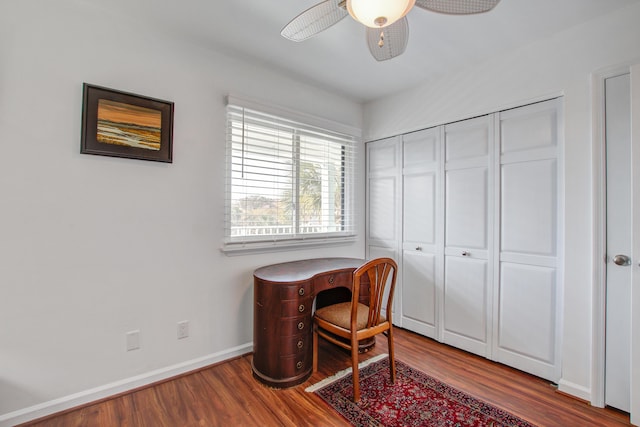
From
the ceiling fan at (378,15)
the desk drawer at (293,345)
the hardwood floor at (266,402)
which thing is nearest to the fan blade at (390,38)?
the ceiling fan at (378,15)

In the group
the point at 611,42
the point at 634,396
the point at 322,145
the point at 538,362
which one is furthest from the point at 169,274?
the point at 611,42

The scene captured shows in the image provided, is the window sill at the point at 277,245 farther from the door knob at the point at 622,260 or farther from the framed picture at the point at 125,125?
the door knob at the point at 622,260

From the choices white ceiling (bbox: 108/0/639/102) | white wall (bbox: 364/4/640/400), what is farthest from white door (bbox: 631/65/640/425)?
white ceiling (bbox: 108/0/639/102)

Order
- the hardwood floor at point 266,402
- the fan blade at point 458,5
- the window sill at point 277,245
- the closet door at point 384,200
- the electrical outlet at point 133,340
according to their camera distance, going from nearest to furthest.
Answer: the fan blade at point 458,5 < the hardwood floor at point 266,402 < the electrical outlet at point 133,340 < the window sill at point 277,245 < the closet door at point 384,200

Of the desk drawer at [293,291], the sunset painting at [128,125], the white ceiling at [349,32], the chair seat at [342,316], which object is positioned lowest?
the chair seat at [342,316]

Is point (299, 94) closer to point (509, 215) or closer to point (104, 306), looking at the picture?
point (509, 215)

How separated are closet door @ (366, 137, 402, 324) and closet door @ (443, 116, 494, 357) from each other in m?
0.53

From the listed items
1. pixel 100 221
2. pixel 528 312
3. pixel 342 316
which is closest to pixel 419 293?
pixel 528 312

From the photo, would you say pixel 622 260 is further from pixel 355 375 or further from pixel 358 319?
pixel 355 375

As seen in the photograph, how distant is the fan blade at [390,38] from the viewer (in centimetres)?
157

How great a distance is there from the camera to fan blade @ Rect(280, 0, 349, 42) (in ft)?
4.58

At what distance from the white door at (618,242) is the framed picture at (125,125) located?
9.39ft

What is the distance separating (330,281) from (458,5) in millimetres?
1828

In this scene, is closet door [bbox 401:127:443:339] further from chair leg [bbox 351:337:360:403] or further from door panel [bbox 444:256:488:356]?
chair leg [bbox 351:337:360:403]
